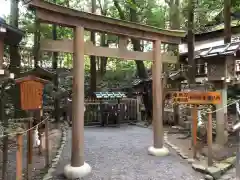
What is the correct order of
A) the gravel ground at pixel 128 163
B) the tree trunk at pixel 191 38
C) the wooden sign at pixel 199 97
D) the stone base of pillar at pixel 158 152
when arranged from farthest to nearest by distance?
the tree trunk at pixel 191 38
the stone base of pillar at pixel 158 152
the wooden sign at pixel 199 97
the gravel ground at pixel 128 163

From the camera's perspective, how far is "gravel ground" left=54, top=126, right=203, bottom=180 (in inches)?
217

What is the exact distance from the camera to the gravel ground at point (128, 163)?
5.52m

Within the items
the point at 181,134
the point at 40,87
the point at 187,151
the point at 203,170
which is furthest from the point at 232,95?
the point at 40,87

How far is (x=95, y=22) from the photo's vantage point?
5984 millimetres

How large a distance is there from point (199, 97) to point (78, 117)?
3535mm

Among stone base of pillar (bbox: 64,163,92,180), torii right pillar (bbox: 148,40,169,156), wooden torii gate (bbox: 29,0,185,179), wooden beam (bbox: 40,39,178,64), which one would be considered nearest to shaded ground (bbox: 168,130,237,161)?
torii right pillar (bbox: 148,40,169,156)

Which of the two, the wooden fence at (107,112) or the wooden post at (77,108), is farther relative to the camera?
the wooden fence at (107,112)

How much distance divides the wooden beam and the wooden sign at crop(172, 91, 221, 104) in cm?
126

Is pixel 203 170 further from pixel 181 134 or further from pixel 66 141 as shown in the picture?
pixel 66 141

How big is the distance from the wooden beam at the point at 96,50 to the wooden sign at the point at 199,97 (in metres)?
1.26

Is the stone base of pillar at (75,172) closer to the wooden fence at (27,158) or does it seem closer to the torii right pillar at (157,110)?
the wooden fence at (27,158)

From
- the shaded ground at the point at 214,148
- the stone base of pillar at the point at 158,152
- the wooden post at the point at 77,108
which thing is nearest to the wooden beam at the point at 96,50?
the wooden post at the point at 77,108

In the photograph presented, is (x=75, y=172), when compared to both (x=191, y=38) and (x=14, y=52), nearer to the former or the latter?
(x=14, y=52)

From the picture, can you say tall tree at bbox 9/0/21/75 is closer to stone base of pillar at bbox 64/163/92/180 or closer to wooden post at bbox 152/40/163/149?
wooden post at bbox 152/40/163/149
